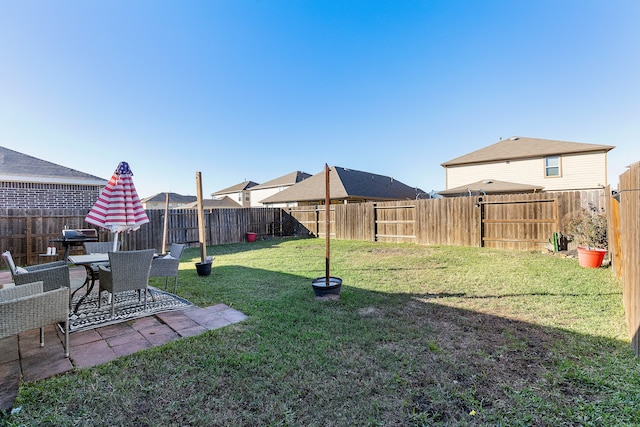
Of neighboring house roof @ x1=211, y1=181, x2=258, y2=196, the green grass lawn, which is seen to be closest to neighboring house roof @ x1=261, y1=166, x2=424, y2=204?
neighboring house roof @ x1=211, y1=181, x2=258, y2=196

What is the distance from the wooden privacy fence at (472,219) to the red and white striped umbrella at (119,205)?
9707 mm

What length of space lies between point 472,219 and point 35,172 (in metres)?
15.4

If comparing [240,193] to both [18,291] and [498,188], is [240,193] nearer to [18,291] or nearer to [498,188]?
[498,188]

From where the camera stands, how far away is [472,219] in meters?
10.2

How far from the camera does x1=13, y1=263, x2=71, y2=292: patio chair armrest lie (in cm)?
325

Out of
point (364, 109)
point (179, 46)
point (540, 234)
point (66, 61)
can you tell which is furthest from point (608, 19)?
point (66, 61)

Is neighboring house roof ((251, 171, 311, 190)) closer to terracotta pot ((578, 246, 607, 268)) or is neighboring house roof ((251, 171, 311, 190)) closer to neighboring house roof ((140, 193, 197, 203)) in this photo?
neighboring house roof ((140, 193, 197, 203))

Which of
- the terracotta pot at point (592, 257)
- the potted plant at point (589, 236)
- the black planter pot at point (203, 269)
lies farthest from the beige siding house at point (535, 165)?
the black planter pot at point (203, 269)

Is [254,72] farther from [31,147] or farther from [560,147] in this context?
[560,147]

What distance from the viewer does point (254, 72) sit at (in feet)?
40.7

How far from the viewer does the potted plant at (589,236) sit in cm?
614

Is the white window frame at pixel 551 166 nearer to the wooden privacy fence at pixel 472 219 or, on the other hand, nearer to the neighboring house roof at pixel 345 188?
the wooden privacy fence at pixel 472 219

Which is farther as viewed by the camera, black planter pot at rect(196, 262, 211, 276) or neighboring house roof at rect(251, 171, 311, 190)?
neighboring house roof at rect(251, 171, 311, 190)

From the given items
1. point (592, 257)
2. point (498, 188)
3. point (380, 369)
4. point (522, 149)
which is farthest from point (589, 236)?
point (522, 149)
